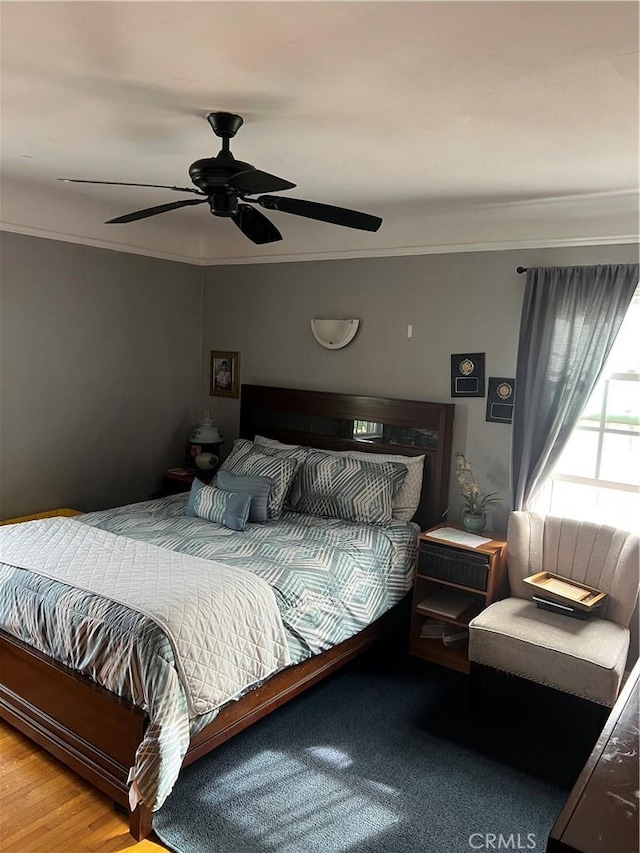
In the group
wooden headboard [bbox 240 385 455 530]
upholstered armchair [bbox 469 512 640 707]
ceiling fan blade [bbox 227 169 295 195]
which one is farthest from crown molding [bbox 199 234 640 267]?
ceiling fan blade [bbox 227 169 295 195]

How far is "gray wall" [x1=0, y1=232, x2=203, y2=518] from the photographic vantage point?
3910 mm

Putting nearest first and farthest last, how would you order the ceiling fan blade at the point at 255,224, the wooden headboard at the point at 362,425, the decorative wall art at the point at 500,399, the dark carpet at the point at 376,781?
1. the dark carpet at the point at 376,781
2. the ceiling fan blade at the point at 255,224
3. the decorative wall art at the point at 500,399
4. the wooden headboard at the point at 362,425

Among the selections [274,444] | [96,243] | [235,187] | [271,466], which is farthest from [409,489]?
[96,243]

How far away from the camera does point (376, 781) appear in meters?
2.52

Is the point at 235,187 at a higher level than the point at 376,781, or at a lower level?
higher

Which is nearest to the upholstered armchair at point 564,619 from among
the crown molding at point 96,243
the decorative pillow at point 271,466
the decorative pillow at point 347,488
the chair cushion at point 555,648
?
the chair cushion at point 555,648

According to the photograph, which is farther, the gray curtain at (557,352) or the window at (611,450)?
the window at (611,450)

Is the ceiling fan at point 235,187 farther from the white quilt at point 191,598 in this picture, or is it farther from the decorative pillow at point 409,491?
the decorative pillow at point 409,491

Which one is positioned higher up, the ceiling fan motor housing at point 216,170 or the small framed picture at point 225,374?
the ceiling fan motor housing at point 216,170

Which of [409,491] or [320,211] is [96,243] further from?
[409,491]

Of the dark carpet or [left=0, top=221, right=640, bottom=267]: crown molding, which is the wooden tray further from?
[left=0, top=221, right=640, bottom=267]: crown molding

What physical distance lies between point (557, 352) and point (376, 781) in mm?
2281

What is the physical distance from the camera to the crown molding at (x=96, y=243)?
3816mm

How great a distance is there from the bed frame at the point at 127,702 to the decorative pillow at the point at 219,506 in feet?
2.90
